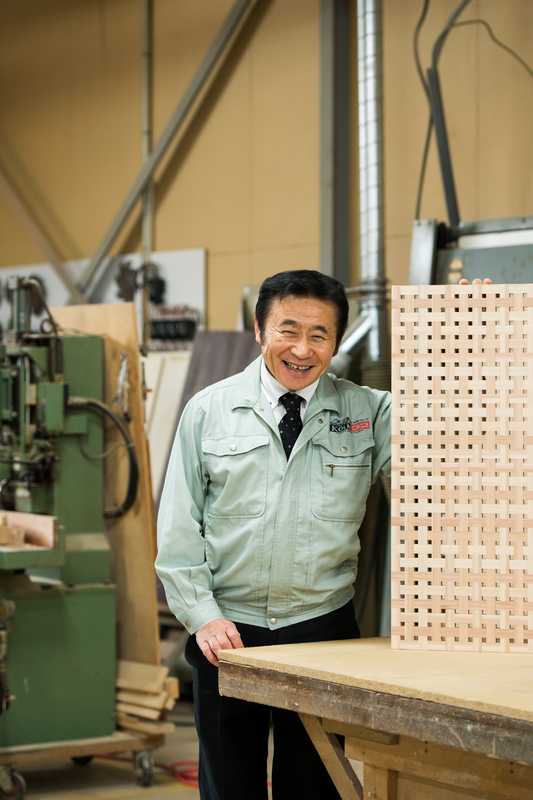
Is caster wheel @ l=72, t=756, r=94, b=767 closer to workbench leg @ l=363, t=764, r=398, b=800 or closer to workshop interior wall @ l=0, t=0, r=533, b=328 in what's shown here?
Answer: workshop interior wall @ l=0, t=0, r=533, b=328

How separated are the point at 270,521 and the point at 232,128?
431cm

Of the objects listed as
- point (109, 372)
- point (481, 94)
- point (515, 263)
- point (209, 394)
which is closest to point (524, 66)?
point (481, 94)

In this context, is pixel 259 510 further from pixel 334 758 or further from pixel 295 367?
pixel 334 758

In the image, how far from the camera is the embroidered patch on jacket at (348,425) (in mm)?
2326

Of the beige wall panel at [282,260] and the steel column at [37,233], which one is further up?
the steel column at [37,233]

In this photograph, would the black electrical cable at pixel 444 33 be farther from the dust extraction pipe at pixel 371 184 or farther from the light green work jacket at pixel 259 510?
the light green work jacket at pixel 259 510

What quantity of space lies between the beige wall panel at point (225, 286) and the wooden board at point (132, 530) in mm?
1785

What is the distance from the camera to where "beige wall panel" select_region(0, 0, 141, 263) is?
22.2ft

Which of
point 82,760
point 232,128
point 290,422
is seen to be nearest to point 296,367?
point 290,422

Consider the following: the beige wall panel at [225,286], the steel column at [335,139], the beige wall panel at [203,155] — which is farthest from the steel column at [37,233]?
the steel column at [335,139]

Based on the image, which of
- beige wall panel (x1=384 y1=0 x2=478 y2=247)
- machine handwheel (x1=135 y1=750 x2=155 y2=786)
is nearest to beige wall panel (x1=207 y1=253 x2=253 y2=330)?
beige wall panel (x1=384 y1=0 x2=478 y2=247)

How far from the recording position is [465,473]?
2143 millimetres

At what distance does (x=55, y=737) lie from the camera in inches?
162

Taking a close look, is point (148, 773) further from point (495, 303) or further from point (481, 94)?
point (481, 94)
